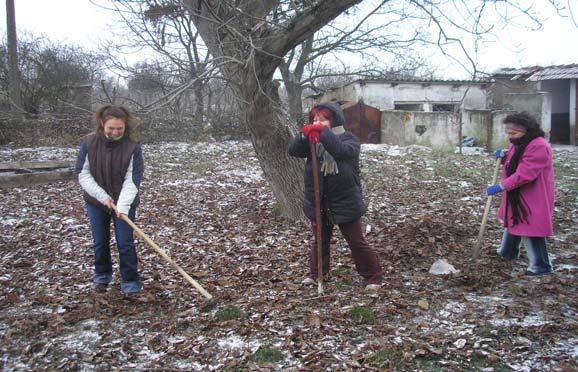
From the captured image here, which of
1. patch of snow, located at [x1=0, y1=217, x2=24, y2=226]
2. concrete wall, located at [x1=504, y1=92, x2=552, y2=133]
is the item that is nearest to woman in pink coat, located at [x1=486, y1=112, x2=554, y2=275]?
patch of snow, located at [x1=0, y1=217, x2=24, y2=226]

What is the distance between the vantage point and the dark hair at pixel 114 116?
4.16m

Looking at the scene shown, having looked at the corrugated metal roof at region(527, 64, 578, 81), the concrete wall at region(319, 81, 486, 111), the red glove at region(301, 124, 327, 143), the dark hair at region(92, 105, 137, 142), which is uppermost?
the corrugated metal roof at region(527, 64, 578, 81)

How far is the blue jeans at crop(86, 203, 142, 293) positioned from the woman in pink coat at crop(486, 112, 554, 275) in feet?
11.7

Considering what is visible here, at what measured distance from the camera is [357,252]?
14.0ft

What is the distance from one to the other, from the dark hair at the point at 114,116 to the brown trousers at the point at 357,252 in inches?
71.2

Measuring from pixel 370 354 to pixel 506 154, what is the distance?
3.02m

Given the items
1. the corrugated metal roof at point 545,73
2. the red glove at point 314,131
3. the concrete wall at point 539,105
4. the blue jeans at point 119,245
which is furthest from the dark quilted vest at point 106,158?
the corrugated metal roof at point 545,73

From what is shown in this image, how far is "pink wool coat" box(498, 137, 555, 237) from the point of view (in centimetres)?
462

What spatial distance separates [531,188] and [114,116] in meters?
3.90

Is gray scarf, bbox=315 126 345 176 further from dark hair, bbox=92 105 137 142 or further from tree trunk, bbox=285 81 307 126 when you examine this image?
tree trunk, bbox=285 81 307 126

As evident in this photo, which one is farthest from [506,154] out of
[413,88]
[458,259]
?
[413,88]

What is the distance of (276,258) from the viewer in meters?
5.55

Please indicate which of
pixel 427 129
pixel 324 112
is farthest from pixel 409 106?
pixel 324 112

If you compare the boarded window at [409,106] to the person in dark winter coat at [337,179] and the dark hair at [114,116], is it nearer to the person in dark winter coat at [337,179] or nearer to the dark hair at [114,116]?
the person in dark winter coat at [337,179]
